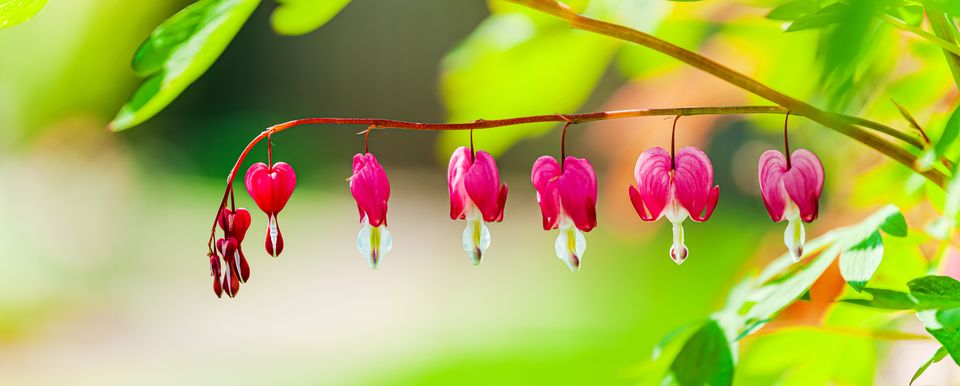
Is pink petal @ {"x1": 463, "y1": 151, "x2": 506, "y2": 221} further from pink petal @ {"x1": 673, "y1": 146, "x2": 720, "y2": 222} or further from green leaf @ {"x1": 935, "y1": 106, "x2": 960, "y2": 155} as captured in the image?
green leaf @ {"x1": 935, "y1": 106, "x2": 960, "y2": 155}

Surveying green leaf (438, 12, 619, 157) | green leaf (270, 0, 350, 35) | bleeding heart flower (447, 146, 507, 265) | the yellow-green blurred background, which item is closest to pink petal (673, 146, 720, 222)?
bleeding heart flower (447, 146, 507, 265)

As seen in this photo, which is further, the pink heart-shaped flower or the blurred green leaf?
the pink heart-shaped flower

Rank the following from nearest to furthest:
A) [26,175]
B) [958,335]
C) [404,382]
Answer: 1. [958,335]
2. [404,382]
3. [26,175]

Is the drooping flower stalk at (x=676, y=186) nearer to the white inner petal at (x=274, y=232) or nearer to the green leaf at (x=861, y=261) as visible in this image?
the green leaf at (x=861, y=261)

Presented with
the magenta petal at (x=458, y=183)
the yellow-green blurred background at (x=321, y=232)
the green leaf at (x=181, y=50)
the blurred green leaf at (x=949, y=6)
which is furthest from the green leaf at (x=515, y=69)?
the blurred green leaf at (x=949, y=6)

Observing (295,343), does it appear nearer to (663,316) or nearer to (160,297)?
(160,297)

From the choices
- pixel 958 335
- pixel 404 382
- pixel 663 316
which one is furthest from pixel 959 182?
pixel 663 316
